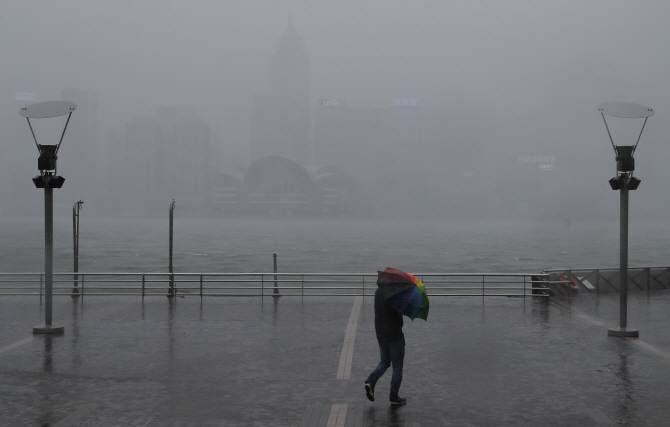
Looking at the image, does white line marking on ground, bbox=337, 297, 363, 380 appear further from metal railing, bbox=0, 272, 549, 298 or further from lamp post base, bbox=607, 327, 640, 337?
lamp post base, bbox=607, 327, 640, 337

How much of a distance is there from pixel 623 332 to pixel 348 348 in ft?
19.2

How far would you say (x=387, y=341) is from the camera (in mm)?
7930

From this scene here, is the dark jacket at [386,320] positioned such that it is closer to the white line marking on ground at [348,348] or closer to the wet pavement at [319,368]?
the wet pavement at [319,368]

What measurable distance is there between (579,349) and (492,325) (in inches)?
113

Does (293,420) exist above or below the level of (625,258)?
below

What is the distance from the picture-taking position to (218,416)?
24.8 ft

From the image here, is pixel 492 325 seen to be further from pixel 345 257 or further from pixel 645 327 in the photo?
pixel 345 257

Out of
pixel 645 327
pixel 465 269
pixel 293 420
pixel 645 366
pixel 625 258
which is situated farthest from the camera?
pixel 465 269

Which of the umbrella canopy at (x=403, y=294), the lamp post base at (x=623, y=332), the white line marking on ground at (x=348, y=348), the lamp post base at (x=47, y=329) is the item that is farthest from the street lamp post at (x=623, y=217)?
the lamp post base at (x=47, y=329)

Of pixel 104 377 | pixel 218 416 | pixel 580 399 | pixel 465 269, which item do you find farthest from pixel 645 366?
pixel 465 269

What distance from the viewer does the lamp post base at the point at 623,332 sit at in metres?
12.9

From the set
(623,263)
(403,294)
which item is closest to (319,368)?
(403,294)

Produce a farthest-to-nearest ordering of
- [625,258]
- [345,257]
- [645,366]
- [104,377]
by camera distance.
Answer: [345,257] → [625,258] → [645,366] → [104,377]

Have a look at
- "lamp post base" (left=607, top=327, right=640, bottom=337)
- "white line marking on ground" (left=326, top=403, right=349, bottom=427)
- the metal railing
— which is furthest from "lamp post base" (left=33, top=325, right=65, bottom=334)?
"lamp post base" (left=607, top=327, right=640, bottom=337)
